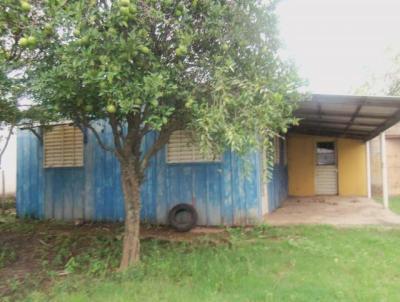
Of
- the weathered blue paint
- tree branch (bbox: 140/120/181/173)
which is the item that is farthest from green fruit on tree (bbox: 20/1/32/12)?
the weathered blue paint

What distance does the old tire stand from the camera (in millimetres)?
8172

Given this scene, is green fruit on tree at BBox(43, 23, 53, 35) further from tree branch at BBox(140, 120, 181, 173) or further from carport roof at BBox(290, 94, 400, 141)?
carport roof at BBox(290, 94, 400, 141)

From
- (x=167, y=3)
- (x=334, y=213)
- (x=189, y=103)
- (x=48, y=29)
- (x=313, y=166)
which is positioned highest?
(x=167, y=3)

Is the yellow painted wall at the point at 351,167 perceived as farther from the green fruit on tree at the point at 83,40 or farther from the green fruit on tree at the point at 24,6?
the green fruit on tree at the point at 24,6

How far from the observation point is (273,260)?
562cm

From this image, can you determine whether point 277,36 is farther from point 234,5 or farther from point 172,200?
point 172,200

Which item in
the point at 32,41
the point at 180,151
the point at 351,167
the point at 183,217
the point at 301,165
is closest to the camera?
the point at 32,41

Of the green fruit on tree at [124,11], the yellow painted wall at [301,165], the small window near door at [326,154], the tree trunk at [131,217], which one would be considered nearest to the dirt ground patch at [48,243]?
the tree trunk at [131,217]

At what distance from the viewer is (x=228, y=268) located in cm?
521

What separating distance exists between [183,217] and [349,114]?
4336mm

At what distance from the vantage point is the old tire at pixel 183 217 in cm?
817

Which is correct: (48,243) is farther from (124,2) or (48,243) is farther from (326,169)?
(326,169)

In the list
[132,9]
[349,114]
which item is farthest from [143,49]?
[349,114]

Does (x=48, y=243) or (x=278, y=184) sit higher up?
(x=278, y=184)
